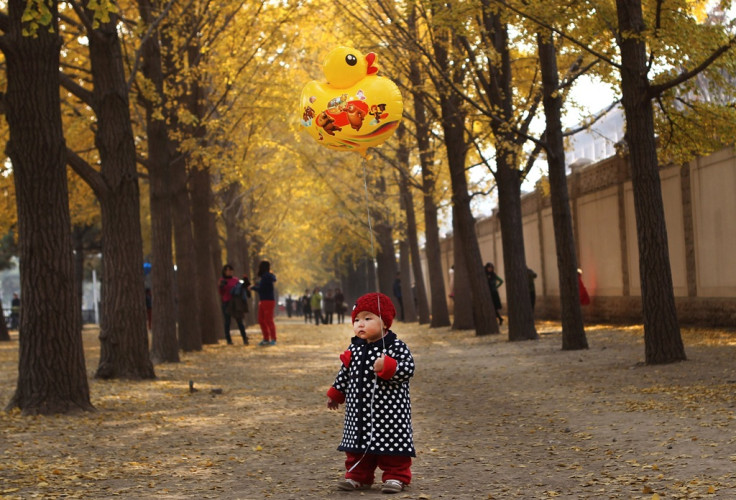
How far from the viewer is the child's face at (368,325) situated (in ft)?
23.1

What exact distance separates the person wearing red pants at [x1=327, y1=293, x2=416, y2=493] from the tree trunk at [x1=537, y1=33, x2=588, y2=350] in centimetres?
1095

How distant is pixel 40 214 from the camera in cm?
1168

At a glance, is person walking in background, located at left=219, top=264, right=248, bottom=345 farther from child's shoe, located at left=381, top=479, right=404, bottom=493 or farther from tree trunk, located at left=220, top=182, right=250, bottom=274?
child's shoe, located at left=381, top=479, right=404, bottom=493

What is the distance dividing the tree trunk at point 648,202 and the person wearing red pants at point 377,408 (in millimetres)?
7441

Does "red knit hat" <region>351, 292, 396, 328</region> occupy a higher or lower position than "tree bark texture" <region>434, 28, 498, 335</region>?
lower

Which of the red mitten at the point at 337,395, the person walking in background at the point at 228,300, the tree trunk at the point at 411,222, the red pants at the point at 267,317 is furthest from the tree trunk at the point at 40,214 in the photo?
the tree trunk at the point at 411,222

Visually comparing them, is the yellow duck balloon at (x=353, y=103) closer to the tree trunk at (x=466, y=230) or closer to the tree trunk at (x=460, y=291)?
the tree trunk at (x=466, y=230)

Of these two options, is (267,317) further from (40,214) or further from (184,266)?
(40,214)

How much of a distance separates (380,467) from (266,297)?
18058 mm

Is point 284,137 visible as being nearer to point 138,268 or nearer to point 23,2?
point 138,268

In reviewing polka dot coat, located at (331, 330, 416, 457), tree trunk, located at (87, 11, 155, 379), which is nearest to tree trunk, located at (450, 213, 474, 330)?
tree trunk, located at (87, 11, 155, 379)

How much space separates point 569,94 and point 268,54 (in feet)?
25.0

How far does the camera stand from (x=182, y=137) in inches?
830

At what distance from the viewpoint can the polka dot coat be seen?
7.00m
